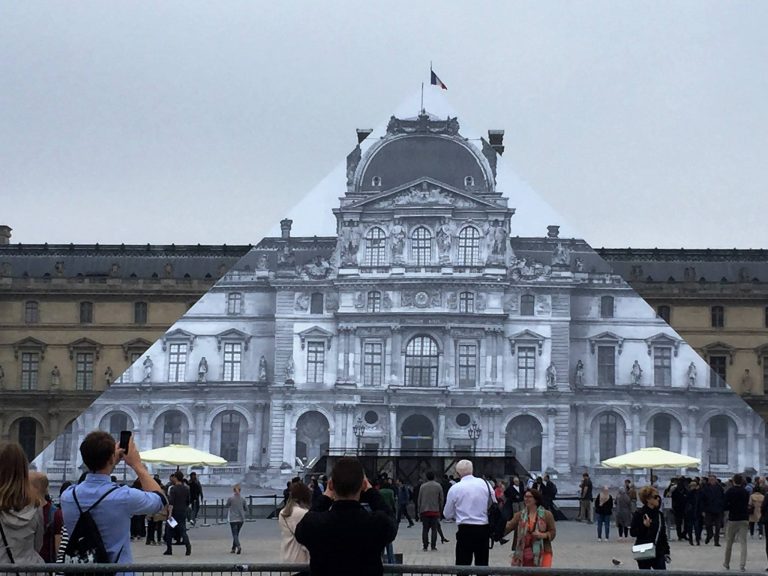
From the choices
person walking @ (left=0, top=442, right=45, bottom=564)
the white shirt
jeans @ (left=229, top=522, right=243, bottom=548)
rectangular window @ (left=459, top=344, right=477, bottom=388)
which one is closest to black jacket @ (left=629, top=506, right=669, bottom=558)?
the white shirt

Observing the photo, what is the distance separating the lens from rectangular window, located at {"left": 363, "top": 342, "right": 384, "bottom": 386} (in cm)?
2789

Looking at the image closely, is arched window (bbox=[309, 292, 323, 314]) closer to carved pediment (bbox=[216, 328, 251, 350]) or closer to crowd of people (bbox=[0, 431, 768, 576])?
carved pediment (bbox=[216, 328, 251, 350])

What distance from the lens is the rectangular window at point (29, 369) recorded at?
→ 222 ft

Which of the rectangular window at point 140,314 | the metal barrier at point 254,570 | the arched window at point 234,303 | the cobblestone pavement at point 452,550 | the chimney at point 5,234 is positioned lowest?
the cobblestone pavement at point 452,550

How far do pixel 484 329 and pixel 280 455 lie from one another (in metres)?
4.07

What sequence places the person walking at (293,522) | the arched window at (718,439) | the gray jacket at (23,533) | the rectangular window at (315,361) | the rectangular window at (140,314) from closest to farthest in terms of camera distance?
1. the gray jacket at (23,533)
2. the person walking at (293,522)
3. the arched window at (718,439)
4. the rectangular window at (315,361)
5. the rectangular window at (140,314)

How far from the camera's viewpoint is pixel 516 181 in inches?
1081

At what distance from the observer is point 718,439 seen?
2675 cm

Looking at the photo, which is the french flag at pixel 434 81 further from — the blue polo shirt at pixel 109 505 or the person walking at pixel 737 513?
the blue polo shirt at pixel 109 505

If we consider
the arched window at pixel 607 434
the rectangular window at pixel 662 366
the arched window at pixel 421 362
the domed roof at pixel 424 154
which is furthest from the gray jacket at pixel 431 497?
the domed roof at pixel 424 154

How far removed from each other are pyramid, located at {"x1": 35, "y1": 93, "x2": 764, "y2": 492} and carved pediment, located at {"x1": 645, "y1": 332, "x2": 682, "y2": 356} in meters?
0.03

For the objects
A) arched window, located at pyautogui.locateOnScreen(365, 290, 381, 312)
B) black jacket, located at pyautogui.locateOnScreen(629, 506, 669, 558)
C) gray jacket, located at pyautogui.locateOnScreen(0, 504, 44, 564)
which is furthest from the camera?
arched window, located at pyautogui.locateOnScreen(365, 290, 381, 312)

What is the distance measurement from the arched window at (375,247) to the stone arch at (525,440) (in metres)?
3.55

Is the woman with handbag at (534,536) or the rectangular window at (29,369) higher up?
the rectangular window at (29,369)
